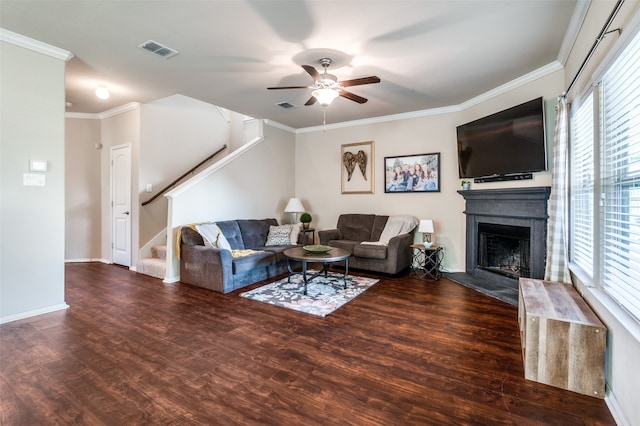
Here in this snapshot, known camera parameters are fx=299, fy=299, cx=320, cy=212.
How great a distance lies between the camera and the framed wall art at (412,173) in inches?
200

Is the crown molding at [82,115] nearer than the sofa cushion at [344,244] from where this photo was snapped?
No

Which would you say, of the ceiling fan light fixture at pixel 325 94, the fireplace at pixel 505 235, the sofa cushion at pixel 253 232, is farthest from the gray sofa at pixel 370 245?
the ceiling fan light fixture at pixel 325 94

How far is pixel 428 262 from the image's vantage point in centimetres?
481

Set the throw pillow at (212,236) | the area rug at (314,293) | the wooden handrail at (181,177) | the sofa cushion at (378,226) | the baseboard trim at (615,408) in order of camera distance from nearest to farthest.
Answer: the baseboard trim at (615,408) < the area rug at (314,293) < the throw pillow at (212,236) < the wooden handrail at (181,177) < the sofa cushion at (378,226)

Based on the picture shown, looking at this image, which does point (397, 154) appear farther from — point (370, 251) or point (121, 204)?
point (121, 204)

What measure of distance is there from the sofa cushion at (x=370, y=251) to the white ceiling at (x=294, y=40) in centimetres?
227

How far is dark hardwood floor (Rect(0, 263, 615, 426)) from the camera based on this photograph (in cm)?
164

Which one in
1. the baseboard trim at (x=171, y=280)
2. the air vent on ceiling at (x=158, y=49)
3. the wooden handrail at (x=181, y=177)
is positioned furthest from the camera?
the wooden handrail at (x=181, y=177)

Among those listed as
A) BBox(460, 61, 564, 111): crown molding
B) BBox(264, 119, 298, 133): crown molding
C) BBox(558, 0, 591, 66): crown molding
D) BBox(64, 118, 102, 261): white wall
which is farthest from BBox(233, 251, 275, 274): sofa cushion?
BBox(558, 0, 591, 66): crown molding

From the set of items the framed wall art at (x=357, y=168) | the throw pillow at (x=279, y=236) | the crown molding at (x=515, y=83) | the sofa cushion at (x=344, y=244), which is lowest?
the sofa cushion at (x=344, y=244)

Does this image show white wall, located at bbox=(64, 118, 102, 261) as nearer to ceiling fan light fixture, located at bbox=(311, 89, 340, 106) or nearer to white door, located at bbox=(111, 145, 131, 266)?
white door, located at bbox=(111, 145, 131, 266)

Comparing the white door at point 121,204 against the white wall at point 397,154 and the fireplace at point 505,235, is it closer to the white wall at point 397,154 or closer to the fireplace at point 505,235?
the white wall at point 397,154

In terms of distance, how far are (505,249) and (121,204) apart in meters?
6.24

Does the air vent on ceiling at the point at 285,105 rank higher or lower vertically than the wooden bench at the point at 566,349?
higher
